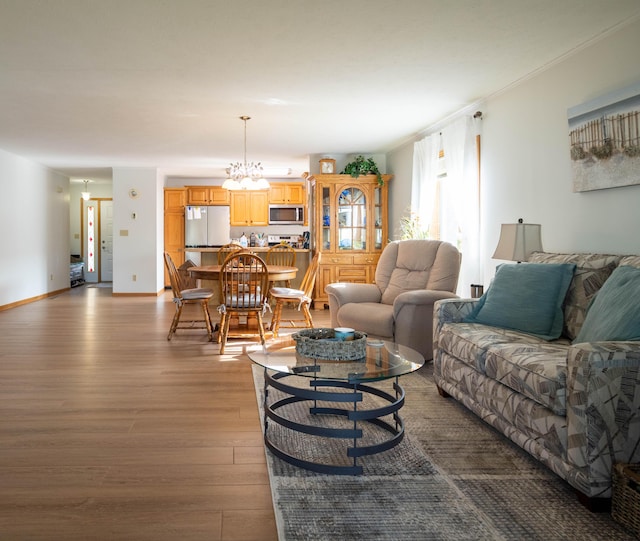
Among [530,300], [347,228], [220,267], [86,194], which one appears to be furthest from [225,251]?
[86,194]

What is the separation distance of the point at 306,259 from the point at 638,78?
567cm

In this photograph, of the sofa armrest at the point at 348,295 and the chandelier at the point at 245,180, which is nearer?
the sofa armrest at the point at 348,295

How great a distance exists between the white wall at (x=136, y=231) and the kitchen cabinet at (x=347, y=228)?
137 inches

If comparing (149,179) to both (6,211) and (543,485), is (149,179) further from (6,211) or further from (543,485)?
(543,485)

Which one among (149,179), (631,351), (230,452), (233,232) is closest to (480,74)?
(631,351)

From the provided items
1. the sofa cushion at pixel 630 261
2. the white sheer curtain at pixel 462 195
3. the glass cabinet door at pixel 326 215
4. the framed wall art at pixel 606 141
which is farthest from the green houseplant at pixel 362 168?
the sofa cushion at pixel 630 261

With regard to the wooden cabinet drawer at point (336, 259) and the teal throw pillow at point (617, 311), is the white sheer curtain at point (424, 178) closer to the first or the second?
the wooden cabinet drawer at point (336, 259)

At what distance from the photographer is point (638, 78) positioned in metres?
3.19

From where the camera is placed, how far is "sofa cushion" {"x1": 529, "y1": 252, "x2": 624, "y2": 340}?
3055mm

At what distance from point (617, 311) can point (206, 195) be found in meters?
9.51

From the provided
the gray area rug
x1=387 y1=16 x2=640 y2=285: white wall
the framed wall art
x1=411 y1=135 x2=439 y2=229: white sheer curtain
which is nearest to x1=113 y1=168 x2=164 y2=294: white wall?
x1=411 y1=135 x2=439 y2=229: white sheer curtain

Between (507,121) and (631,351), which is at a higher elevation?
(507,121)

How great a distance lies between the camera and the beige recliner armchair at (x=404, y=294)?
441 cm

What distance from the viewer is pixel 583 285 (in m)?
3.13
